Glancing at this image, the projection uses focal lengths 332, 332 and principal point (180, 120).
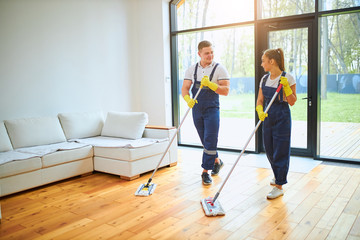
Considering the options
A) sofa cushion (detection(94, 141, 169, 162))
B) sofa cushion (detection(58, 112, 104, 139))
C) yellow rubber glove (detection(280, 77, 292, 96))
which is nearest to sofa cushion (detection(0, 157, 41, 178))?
sofa cushion (detection(94, 141, 169, 162))

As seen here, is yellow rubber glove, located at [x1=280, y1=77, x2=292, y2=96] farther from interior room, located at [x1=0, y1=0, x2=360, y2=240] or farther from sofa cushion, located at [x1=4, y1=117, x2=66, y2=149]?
sofa cushion, located at [x1=4, y1=117, x2=66, y2=149]

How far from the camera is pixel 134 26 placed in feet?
19.7

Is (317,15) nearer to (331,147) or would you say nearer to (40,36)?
(331,147)

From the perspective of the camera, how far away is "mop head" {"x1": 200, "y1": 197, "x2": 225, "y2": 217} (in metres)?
2.74

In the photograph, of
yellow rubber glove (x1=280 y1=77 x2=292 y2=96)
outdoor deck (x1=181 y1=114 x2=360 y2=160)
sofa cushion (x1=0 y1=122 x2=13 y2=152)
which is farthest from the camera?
outdoor deck (x1=181 y1=114 x2=360 y2=160)

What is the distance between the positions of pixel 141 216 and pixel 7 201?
1458 millimetres

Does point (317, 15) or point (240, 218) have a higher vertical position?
point (317, 15)

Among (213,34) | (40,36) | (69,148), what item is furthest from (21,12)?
(213,34)

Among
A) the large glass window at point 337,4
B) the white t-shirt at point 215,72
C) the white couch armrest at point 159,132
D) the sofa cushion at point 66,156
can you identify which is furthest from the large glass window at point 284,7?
the sofa cushion at point 66,156

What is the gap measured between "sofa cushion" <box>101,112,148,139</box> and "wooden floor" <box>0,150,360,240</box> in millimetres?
748

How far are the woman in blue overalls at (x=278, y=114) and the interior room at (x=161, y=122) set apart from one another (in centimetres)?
34

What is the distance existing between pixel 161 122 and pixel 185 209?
3167mm

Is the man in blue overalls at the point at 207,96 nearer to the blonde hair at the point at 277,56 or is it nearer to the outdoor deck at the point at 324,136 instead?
the blonde hair at the point at 277,56

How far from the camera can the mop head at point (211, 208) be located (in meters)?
2.74
